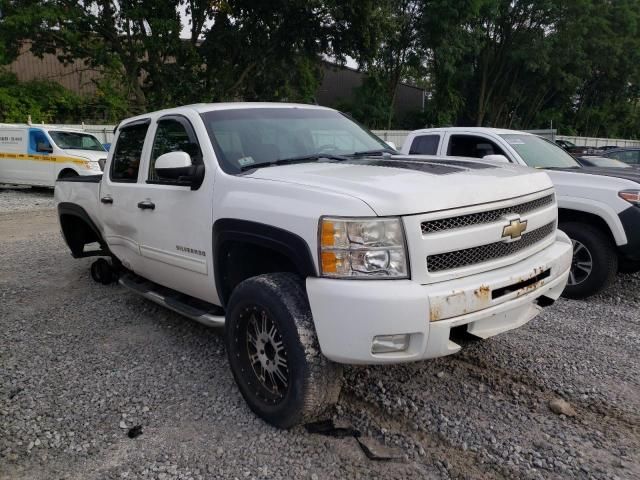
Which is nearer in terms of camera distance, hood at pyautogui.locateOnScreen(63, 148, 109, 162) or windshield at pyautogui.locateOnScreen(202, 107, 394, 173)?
windshield at pyautogui.locateOnScreen(202, 107, 394, 173)

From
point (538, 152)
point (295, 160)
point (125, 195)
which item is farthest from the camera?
point (538, 152)

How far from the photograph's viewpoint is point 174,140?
152 inches

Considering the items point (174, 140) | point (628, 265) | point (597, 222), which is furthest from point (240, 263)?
point (628, 265)

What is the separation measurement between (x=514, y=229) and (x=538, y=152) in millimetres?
3784

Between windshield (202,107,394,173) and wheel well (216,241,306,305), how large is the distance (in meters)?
0.50

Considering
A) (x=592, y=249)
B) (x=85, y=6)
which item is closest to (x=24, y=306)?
(x=592, y=249)

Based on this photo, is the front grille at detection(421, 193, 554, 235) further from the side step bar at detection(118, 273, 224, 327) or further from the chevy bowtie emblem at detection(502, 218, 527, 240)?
the side step bar at detection(118, 273, 224, 327)

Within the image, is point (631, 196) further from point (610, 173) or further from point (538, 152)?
point (538, 152)

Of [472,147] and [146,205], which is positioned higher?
[472,147]

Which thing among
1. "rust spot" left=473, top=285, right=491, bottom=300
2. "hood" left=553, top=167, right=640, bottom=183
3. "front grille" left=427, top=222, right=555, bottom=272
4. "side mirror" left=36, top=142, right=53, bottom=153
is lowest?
"side mirror" left=36, top=142, right=53, bottom=153

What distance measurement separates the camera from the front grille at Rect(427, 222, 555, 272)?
2564 mm

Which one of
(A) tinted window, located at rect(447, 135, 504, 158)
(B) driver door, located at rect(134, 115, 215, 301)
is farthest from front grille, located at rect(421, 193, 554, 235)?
(A) tinted window, located at rect(447, 135, 504, 158)

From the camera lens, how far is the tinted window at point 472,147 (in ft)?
20.4

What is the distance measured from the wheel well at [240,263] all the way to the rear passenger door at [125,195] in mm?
1219
